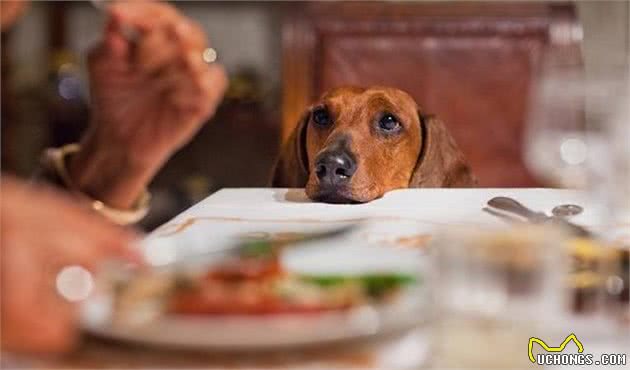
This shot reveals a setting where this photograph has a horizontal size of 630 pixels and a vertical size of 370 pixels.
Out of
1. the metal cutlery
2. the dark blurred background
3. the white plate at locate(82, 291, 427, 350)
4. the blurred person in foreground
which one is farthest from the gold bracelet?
the dark blurred background

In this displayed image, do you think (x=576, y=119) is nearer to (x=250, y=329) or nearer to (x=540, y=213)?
(x=540, y=213)

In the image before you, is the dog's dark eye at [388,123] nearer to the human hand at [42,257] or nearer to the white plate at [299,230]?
the white plate at [299,230]

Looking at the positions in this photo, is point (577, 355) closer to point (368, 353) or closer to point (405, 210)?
point (368, 353)

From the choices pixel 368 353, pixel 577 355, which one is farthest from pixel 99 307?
pixel 577 355

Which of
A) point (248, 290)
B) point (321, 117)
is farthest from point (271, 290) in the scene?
point (321, 117)

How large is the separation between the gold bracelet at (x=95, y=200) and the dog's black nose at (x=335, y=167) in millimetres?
352

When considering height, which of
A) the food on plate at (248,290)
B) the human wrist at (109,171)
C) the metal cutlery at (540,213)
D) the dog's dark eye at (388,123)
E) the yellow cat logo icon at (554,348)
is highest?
the dog's dark eye at (388,123)

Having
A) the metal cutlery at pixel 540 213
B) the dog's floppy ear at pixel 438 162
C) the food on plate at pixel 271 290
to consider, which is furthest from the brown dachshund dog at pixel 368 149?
the food on plate at pixel 271 290

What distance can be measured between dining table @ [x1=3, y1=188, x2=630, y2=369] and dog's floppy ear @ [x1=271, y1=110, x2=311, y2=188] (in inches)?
13.9

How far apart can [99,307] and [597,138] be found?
386 millimetres

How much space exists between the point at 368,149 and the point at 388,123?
0.10 meters

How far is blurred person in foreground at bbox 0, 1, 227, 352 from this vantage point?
0.59 meters

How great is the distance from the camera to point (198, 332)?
0.60 meters

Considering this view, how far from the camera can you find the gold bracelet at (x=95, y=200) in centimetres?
108
